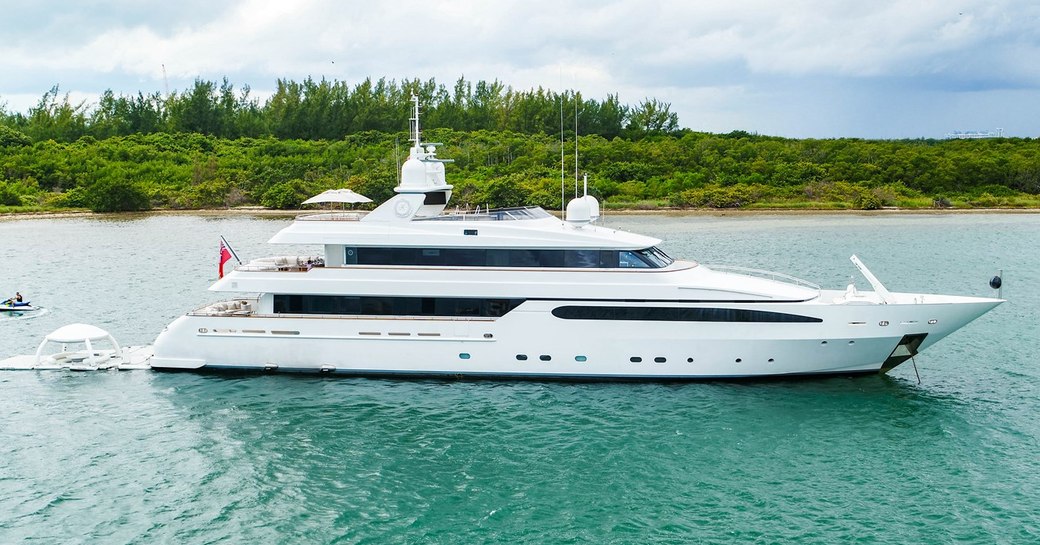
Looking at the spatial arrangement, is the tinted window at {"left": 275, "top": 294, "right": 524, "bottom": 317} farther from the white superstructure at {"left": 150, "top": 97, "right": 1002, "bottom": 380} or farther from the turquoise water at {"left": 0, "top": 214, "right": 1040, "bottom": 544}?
the turquoise water at {"left": 0, "top": 214, "right": 1040, "bottom": 544}

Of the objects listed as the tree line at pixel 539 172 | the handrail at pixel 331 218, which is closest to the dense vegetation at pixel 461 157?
the tree line at pixel 539 172

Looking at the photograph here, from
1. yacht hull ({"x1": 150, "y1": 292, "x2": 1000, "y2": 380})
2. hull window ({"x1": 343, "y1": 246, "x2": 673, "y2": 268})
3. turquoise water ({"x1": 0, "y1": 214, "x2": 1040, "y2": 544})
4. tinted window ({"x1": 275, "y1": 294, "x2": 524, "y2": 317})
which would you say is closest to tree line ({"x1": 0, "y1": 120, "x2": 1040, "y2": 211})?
hull window ({"x1": 343, "y1": 246, "x2": 673, "y2": 268})

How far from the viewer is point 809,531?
11.9 metres

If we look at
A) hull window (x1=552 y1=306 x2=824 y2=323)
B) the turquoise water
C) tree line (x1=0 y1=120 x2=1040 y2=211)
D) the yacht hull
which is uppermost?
tree line (x1=0 y1=120 x2=1040 y2=211)

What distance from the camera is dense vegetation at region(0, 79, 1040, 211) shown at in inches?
2731

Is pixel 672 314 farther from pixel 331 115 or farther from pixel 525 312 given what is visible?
pixel 331 115

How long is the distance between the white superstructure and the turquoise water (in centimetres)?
59

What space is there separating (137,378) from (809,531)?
15222 millimetres

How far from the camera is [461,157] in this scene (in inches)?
3051

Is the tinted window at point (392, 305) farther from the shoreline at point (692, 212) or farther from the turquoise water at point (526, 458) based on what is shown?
the shoreline at point (692, 212)

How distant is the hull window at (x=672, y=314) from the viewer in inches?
675

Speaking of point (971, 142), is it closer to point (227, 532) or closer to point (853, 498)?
point (853, 498)

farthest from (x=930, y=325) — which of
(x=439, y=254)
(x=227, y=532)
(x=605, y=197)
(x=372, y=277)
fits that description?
(x=605, y=197)

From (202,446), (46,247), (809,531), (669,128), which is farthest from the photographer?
(669,128)
